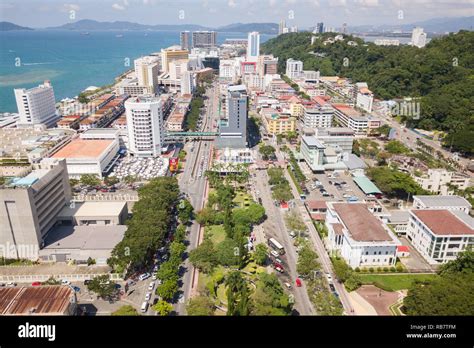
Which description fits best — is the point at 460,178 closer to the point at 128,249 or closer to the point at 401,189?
the point at 401,189

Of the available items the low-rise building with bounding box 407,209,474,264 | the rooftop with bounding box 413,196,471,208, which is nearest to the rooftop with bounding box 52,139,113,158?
the low-rise building with bounding box 407,209,474,264

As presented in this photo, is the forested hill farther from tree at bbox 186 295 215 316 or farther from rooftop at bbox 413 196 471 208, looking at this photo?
tree at bbox 186 295 215 316

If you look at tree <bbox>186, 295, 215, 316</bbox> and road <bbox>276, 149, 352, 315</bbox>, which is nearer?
tree <bbox>186, 295, 215, 316</bbox>

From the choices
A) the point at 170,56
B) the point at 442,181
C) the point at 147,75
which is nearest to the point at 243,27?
the point at 147,75

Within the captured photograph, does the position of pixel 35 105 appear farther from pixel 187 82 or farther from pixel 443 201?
pixel 443 201

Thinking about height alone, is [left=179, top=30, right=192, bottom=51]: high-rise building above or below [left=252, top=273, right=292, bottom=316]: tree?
above
